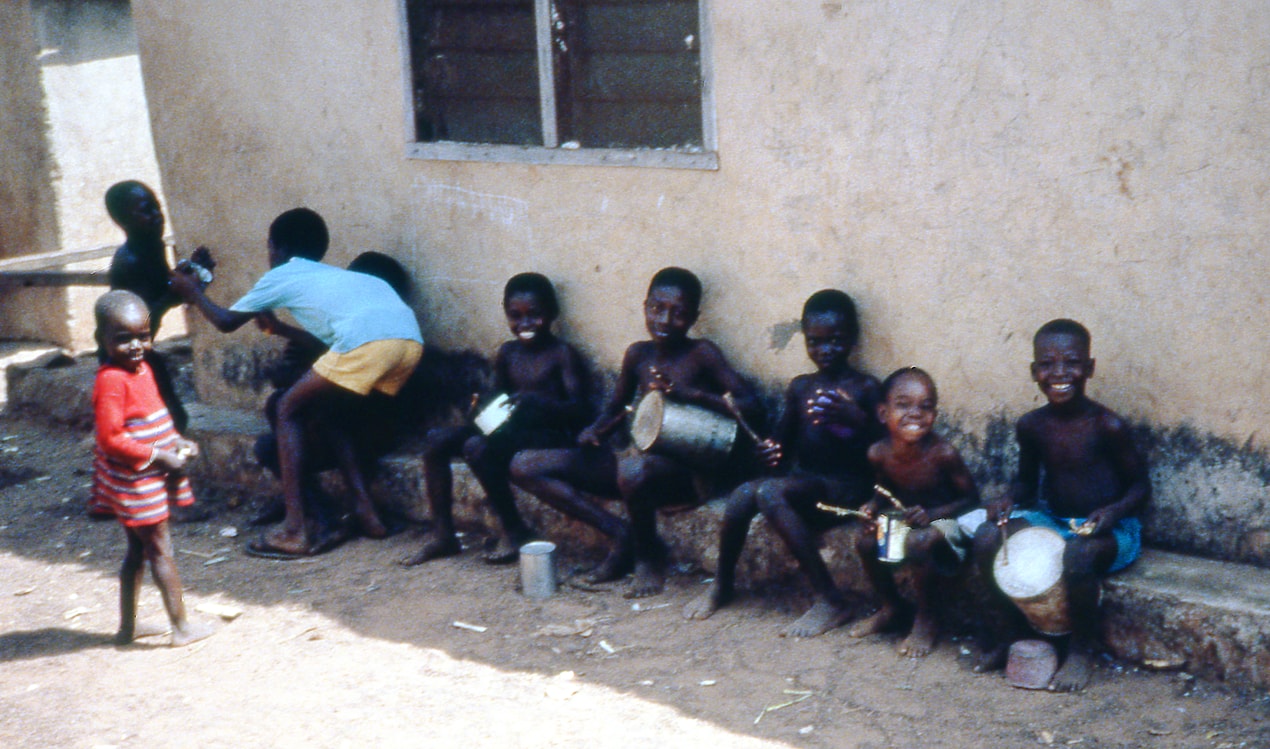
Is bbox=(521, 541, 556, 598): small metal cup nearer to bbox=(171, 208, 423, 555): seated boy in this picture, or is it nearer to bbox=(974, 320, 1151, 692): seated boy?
bbox=(171, 208, 423, 555): seated boy

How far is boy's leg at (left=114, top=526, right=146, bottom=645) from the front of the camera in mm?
4656

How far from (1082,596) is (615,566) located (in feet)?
5.75

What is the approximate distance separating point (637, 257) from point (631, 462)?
0.84m

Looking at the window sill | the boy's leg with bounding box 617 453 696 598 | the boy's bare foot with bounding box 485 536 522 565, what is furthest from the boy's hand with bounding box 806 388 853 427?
the boy's bare foot with bounding box 485 536 522 565

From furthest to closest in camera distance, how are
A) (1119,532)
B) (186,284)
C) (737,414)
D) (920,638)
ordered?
1. (186,284)
2. (737,414)
3. (920,638)
4. (1119,532)

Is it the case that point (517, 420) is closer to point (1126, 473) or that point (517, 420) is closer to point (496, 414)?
point (496, 414)

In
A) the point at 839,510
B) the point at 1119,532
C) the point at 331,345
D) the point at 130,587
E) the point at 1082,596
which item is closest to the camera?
the point at 1082,596

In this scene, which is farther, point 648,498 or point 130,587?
point 648,498

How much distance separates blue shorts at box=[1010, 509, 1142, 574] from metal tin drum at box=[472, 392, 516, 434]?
1.92 metres

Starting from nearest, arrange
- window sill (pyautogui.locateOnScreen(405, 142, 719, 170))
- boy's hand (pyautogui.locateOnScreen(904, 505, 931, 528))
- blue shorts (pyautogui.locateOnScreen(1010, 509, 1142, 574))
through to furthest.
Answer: blue shorts (pyautogui.locateOnScreen(1010, 509, 1142, 574)) → boy's hand (pyautogui.locateOnScreen(904, 505, 931, 528)) → window sill (pyautogui.locateOnScreen(405, 142, 719, 170))

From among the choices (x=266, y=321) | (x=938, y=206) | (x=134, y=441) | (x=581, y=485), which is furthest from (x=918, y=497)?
(x=266, y=321)

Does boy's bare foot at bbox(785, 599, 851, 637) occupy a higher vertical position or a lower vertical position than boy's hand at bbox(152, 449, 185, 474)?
lower

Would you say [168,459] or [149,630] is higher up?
[168,459]

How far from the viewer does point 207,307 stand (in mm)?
5582
